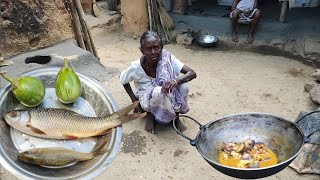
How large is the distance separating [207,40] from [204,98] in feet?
7.58

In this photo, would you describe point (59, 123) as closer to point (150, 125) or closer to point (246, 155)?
point (246, 155)

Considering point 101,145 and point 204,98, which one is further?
point 204,98

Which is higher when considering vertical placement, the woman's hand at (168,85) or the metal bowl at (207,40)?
the woman's hand at (168,85)

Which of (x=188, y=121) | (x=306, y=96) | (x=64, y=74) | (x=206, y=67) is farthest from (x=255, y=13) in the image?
(x=64, y=74)

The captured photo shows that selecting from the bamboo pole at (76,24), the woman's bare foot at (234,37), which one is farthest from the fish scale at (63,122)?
the woman's bare foot at (234,37)

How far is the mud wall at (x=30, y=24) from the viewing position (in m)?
4.44

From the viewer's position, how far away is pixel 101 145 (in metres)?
1.92

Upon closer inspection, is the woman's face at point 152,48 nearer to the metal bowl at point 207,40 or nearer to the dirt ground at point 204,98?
the dirt ground at point 204,98

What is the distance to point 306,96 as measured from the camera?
473 cm

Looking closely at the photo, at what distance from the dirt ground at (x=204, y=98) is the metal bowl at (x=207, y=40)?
0.14 meters

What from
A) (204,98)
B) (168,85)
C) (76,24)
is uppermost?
(76,24)

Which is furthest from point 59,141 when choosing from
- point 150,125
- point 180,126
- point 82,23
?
point 82,23

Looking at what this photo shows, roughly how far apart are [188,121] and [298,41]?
320cm

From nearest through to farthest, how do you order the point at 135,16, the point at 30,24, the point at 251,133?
1. the point at 251,133
2. the point at 30,24
3. the point at 135,16
